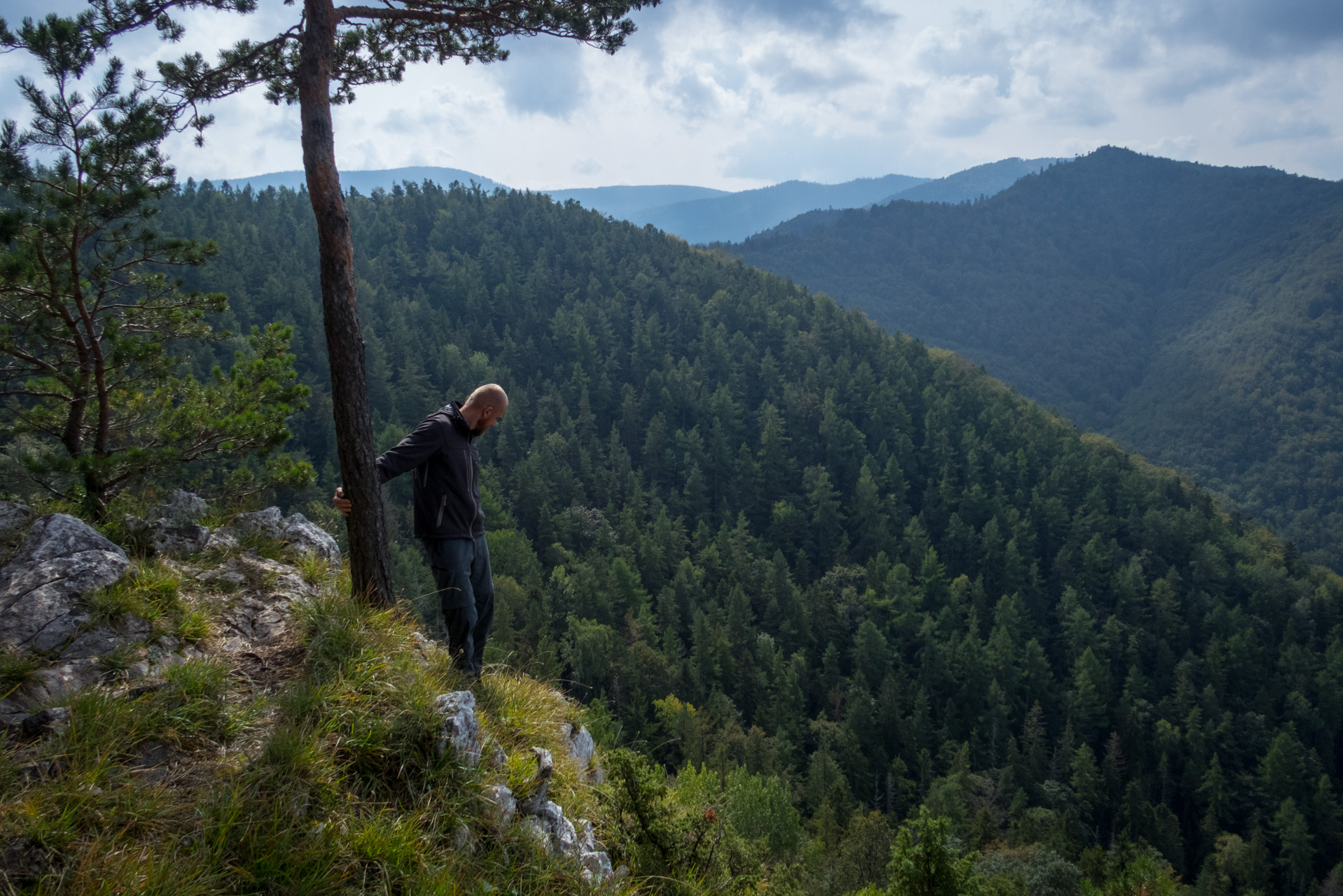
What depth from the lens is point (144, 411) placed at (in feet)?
26.0

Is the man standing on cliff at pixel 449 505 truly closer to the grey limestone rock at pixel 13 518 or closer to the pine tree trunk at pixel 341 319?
the pine tree trunk at pixel 341 319

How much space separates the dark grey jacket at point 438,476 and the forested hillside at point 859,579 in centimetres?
1451

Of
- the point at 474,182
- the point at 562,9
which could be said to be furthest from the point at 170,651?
the point at 474,182

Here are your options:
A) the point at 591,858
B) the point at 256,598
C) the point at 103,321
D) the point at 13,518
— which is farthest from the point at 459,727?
the point at 103,321

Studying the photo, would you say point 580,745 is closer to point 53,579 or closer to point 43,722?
point 43,722

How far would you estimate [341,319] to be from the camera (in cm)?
501

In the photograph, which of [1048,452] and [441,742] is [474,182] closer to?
[1048,452]

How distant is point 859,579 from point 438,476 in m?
62.1

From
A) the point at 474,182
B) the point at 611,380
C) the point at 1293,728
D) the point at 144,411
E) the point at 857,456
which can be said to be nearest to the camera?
the point at 144,411

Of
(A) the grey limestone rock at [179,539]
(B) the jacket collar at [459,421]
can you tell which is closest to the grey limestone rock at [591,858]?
(B) the jacket collar at [459,421]

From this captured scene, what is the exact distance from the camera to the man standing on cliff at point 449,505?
4773 millimetres

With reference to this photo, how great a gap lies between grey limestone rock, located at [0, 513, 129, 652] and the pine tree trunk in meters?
1.47

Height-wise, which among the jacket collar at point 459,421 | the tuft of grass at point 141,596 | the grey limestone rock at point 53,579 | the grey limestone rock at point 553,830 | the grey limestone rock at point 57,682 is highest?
the jacket collar at point 459,421

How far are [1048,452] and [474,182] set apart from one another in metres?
112
